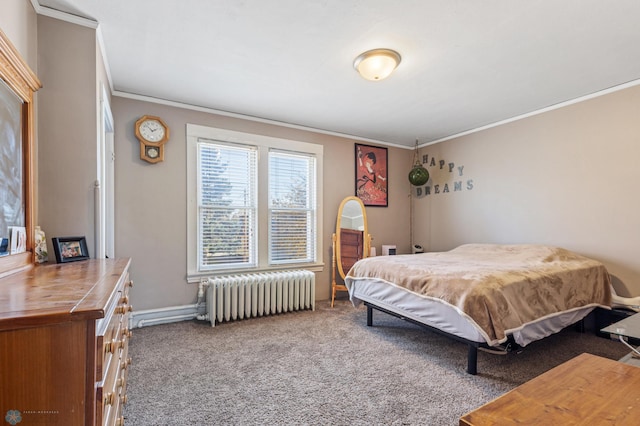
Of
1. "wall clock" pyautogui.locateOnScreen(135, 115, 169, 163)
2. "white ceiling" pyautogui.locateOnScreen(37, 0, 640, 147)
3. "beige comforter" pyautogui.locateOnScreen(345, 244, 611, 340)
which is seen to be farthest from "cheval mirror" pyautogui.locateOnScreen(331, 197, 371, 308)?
"wall clock" pyautogui.locateOnScreen(135, 115, 169, 163)

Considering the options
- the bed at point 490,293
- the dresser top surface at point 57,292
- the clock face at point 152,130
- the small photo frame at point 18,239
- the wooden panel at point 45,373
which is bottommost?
the bed at point 490,293

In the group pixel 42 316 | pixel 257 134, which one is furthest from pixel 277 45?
pixel 42 316

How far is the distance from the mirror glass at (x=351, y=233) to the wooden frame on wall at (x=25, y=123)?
3.35 m

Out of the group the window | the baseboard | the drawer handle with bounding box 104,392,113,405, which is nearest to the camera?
the drawer handle with bounding box 104,392,113,405

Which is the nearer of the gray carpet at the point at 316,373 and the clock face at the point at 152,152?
the gray carpet at the point at 316,373

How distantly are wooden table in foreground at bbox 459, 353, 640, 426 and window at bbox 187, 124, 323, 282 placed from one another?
3.28m

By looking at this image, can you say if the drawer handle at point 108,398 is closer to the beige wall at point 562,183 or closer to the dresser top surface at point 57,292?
the dresser top surface at point 57,292

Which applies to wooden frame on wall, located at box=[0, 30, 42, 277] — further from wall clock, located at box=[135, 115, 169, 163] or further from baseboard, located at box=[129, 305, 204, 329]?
baseboard, located at box=[129, 305, 204, 329]

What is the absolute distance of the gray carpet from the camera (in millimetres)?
1824

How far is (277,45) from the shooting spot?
7.71 ft

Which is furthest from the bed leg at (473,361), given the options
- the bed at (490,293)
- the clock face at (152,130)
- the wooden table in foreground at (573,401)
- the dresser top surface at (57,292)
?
the clock face at (152,130)

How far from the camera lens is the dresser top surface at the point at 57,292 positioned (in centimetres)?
80

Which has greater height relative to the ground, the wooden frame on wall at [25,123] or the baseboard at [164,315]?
the wooden frame on wall at [25,123]

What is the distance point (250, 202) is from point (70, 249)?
215cm
